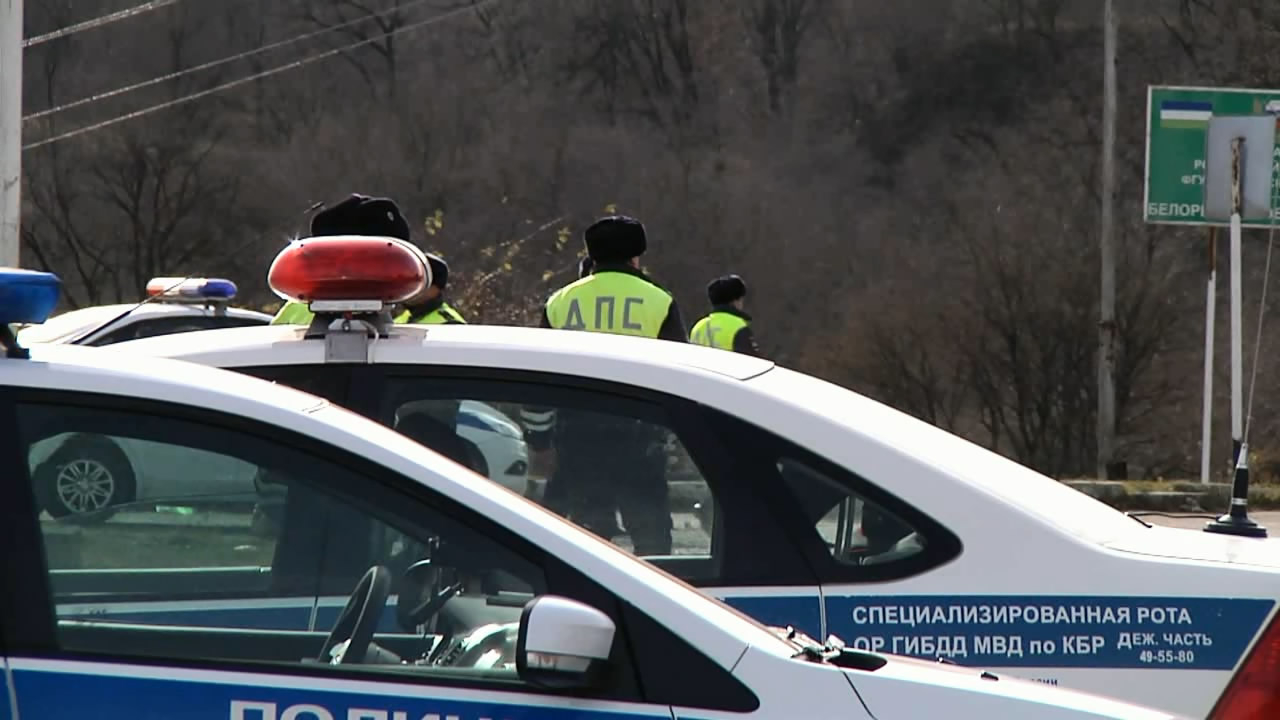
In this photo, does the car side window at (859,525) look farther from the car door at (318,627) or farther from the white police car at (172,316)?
the white police car at (172,316)

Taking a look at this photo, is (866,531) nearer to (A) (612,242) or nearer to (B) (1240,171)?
(A) (612,242)

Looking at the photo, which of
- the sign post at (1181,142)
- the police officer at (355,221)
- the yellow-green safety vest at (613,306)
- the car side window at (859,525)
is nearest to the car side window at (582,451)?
the car side window at (859,525)

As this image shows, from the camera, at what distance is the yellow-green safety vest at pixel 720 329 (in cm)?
1161

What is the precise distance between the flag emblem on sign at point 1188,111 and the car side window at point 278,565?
54.2 ft

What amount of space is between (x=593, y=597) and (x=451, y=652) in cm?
29

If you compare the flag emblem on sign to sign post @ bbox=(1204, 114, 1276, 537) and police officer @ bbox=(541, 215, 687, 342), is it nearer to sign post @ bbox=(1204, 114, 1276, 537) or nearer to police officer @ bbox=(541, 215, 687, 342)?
sign post @ bbox=(1204, 114, 1276, 537)

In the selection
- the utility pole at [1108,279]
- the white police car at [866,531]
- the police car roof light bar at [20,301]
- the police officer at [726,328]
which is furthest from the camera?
the utility pole at [1108,279]

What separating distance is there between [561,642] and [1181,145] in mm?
16759

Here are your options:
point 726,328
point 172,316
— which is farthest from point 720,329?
point 172,316

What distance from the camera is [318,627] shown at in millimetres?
2705

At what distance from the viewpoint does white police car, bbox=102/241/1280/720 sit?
11.7 feet

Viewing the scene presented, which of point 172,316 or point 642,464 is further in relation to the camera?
point 172,316

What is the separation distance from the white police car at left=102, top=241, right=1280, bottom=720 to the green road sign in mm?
14637

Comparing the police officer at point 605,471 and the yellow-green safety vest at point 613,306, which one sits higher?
the yellow-green safety vest at point 613,306
